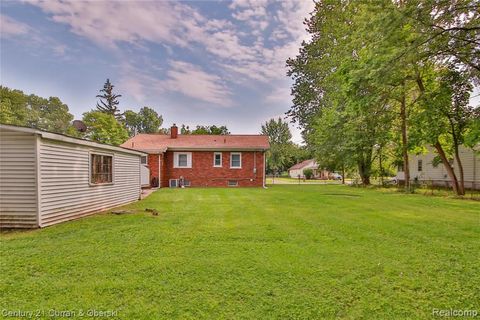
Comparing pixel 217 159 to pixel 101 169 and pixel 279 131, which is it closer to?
pixel 101 169

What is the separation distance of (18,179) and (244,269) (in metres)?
5.99

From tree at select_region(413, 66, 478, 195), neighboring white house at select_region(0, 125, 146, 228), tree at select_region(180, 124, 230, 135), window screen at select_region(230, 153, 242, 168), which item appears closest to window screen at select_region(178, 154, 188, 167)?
window screen at select_region(230, 153, 242, 168)

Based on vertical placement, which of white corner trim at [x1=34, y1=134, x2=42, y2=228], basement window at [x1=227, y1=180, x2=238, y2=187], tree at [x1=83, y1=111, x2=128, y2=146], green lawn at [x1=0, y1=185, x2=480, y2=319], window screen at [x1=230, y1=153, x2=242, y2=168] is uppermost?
tree at [x1=83, y1=111, x2=128, y2=146]

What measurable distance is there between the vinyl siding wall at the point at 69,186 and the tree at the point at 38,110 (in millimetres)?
46568

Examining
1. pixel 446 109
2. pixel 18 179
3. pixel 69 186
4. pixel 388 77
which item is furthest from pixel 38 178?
pixel 446 109

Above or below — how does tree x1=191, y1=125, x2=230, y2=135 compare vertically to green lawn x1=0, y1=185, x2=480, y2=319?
above

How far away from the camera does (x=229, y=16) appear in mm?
15164

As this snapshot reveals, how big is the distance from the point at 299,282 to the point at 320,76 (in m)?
25.5

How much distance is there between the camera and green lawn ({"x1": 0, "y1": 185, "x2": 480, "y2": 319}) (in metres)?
2.96

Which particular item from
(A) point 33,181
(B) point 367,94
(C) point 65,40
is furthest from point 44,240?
(C) point 65,40

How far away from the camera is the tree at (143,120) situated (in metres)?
68.9

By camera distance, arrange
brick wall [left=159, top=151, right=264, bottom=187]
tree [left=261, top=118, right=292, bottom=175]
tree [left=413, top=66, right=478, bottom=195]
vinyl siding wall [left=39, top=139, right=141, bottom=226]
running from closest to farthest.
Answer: vinyl siding wall [left=39, top=139, right=141, bottom=226], tree [left=413, top=66, right=478, bottom=195], brick wall [left=159, top=151, right=264, bottom=187], tree [left=261, top=118, right=292, bottom=175]

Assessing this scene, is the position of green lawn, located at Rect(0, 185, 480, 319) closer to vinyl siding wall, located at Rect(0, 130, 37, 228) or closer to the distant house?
vinyl siding wall, located at Rect(0, 130, 37, 228)

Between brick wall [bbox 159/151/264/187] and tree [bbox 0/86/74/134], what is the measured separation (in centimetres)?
3798
